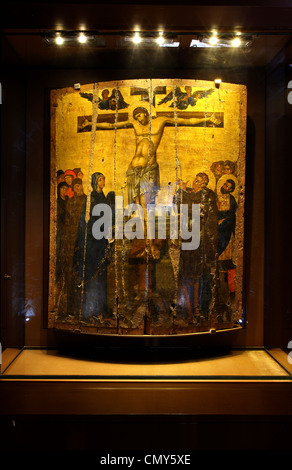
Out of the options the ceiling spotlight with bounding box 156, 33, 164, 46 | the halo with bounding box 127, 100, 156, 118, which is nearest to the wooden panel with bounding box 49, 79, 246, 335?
the halo with bounding box 127, 100, 156, 118

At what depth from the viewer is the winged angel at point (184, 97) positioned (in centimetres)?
318

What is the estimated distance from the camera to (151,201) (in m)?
3.17

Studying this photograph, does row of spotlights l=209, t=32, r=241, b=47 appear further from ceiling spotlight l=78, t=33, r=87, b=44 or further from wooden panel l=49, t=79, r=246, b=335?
ceiling spotlight l=78, t=33, r=87, b=44

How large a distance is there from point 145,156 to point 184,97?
2.01ft

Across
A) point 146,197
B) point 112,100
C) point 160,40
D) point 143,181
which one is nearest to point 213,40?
point 160,40

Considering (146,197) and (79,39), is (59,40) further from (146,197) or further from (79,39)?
(146,197)

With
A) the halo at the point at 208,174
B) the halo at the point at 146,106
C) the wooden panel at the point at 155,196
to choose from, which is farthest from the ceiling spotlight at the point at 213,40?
the halo at the point at 208,174

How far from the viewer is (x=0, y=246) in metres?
3.35

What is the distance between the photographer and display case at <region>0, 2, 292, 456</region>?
287cm

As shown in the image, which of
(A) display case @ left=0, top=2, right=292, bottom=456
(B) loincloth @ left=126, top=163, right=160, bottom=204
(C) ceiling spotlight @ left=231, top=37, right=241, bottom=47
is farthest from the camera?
(B) loincloth @ left=126, top=163, right=160, bottom=204

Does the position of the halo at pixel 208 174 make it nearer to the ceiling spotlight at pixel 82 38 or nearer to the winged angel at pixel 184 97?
the winged angel at pixel 184 97

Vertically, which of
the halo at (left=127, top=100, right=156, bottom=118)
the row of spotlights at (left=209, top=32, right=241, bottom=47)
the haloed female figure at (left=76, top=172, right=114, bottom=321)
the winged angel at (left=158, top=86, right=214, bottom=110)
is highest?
the row of spotlights at (left=209, top=32, right=241, bottom=47)

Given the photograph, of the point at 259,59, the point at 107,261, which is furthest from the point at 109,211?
the point at 259,59

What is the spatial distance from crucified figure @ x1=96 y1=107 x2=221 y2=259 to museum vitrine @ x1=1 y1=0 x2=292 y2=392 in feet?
0.04
